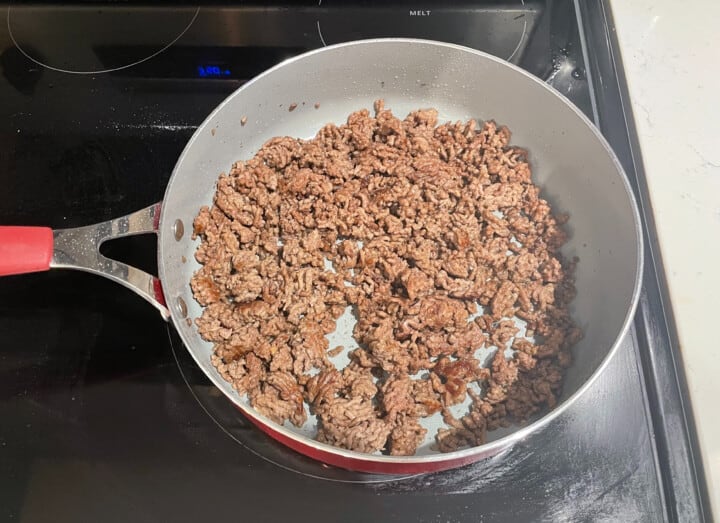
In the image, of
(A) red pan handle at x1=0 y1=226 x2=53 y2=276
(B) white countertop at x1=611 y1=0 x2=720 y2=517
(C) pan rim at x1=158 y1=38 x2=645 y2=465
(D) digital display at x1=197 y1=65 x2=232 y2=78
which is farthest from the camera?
(D) digital display at x1=197 y1=65 x2=232 y2=78

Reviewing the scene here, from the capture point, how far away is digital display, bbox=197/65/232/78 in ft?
4.99

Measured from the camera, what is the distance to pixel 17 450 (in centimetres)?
115

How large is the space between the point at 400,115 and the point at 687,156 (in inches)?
Answer: 28.1

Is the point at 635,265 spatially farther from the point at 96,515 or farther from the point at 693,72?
the point at 96,515

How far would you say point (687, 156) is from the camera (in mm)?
1329

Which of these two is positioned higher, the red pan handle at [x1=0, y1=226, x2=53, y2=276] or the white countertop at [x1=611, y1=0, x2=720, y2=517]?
the white countertop at [x1=611, y1=0, x2=720, y2=517]

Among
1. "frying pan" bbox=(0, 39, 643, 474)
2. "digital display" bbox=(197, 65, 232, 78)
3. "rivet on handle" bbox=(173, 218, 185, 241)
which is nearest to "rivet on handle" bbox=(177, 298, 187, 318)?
"frying pan" bbox=(0, 39, 643, 474)

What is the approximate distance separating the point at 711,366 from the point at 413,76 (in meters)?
0.95

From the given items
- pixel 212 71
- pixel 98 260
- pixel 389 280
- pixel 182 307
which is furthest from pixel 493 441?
pixel 212 71

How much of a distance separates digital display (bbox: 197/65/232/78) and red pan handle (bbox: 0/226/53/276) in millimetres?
676

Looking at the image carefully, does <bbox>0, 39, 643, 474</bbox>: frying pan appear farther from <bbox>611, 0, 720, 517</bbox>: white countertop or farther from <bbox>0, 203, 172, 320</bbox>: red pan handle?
<bbox>611, 0, 720, 517</bbox>: white countertop

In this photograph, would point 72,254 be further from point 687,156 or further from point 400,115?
point 687,156

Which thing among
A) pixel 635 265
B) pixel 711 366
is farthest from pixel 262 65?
pixel 711 366

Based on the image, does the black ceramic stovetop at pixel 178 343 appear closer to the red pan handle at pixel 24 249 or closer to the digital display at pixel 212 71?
the digital display at pixel 212 71
